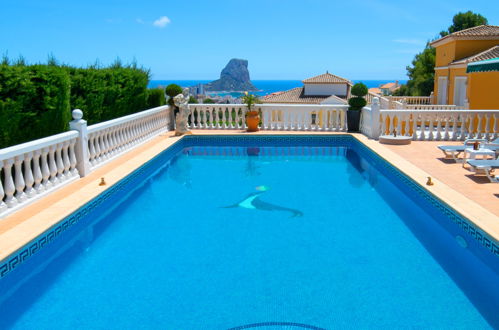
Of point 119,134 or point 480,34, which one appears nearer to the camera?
point 119,134

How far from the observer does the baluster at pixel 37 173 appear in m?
6.39

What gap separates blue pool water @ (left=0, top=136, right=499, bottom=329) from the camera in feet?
13.7

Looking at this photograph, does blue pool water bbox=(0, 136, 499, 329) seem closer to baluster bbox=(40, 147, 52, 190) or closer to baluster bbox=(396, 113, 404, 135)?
baluster bbox=(40, 147, 52, 190)

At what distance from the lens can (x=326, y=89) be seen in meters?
62.0

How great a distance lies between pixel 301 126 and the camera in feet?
48.9

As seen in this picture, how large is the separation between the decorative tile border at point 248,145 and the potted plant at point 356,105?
0.74 meters

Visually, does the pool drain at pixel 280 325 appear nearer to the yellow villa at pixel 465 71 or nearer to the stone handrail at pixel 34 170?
the stone handrail at pixel 34 170

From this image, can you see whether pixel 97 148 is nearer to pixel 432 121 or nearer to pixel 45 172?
pixel 45 172

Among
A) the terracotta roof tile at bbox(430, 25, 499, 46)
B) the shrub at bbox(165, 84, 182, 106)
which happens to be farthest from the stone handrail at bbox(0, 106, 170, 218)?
the terracotta roof tile at bbox(430, 25, 499, 46)

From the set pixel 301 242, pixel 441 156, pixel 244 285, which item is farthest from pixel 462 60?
pixel 244 285

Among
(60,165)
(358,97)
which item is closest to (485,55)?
(358,97)

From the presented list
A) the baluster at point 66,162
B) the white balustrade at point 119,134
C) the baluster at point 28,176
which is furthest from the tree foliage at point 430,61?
the baluster at point 28,176

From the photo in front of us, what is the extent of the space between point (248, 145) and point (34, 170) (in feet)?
26.5

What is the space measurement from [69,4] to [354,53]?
289ft
